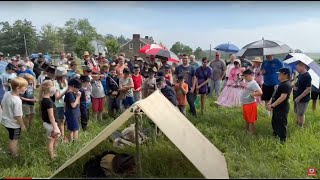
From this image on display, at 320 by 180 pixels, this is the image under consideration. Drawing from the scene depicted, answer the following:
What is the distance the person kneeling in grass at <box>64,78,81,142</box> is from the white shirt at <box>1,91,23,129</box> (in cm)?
90

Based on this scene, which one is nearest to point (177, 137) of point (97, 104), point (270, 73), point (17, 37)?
point (97, 104)

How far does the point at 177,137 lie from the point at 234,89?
229 inches

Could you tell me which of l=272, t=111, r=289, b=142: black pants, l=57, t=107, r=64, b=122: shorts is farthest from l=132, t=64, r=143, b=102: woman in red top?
l=272, t=111, r=289, b=142: black pants

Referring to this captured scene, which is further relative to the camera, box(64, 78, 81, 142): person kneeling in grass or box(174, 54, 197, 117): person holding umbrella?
box(174, 54, 197, 117): person holding umbrella

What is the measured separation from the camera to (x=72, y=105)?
5609 millimetres

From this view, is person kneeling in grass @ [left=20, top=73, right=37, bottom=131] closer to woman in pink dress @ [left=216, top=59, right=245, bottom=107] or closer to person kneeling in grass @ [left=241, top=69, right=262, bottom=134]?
person kneeling in grass @ [left=241, top=69, right=262, bottom=134]

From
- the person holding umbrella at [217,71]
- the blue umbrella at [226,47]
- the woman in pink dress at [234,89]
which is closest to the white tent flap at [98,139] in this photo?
the woman in pink dress at [234,89]

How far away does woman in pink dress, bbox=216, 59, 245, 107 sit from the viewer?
9.32 m

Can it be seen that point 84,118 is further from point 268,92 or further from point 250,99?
point 268,92

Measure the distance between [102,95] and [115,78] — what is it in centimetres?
68

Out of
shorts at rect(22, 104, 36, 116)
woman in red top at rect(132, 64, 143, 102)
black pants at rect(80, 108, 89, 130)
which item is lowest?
black pants at rect(80, 108, 89, 130)

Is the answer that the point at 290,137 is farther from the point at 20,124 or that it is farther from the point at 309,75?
the point at 20,124

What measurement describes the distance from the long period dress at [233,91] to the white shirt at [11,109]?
19.8 ft

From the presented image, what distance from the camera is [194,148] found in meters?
4.18
